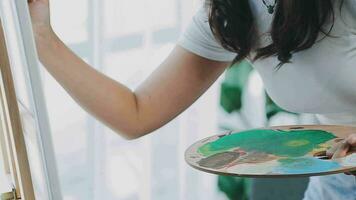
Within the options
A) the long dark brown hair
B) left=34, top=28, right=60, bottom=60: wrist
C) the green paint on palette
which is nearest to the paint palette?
the green paint on palette

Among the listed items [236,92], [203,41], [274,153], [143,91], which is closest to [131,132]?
[143,91]

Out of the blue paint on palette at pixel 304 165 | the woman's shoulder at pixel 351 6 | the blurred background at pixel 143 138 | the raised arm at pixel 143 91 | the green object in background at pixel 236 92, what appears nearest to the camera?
the blue paint on palette at pixel 304 165

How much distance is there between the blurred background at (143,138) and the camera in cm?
95

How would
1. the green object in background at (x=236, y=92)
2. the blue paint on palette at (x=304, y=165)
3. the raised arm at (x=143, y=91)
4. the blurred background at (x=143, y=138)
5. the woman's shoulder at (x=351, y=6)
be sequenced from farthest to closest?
the green object in background at (x=236, y=92)
the blurred background at (x=143, y=138)
the raised arm at (x=143, y=91)
the woman's shoulder at (x=351, y=6)
the blue paint on palette at (x=304, y=165)

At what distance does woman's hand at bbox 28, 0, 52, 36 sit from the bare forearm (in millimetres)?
12

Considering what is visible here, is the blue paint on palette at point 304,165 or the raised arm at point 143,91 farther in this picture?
the raised arm at point 143,91

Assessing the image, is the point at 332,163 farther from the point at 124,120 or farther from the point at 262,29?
the point at 124,120

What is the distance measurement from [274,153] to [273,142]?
0.03 m

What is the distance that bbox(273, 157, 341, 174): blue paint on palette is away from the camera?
1.37 feet

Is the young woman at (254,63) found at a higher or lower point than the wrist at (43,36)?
lower

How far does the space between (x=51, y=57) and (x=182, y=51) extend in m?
0.20

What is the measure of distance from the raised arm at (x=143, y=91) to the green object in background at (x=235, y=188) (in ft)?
1.85

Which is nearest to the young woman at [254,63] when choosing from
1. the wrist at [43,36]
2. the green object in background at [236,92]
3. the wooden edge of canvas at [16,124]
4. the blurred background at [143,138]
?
the wrist at [43,36]

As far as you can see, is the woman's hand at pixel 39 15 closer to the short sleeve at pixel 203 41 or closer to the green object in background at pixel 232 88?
the short sleeve at pixel 203 41
